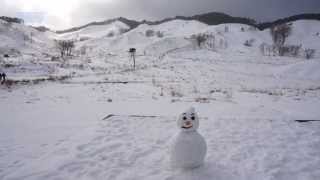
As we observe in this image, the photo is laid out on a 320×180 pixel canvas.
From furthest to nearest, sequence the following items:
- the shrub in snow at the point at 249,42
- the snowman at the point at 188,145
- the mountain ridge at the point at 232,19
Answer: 1. the mountain ridge at the point at 232,19
2. the shrub in snow at the point at 249,42
3. the snowman at the point at 188,145

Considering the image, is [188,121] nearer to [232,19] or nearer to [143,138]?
[143,138]

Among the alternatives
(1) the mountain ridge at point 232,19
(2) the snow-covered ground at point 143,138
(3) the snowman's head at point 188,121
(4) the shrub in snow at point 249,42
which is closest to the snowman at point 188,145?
(3) the snowman's head at point 188,121

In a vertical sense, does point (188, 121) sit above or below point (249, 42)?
below

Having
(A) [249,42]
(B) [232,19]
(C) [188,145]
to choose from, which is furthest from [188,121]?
(B) [232,19]

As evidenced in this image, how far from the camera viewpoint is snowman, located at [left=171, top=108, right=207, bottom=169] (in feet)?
16.6

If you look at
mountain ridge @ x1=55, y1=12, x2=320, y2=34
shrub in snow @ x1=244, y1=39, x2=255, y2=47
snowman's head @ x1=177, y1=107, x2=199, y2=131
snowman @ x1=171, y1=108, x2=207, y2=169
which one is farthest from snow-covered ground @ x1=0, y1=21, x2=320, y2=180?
mountain ridge @ x1=55, y1=12, x2=320, y2=34

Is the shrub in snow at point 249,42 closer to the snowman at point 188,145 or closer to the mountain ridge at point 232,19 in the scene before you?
the mountain ridge at point 232,19

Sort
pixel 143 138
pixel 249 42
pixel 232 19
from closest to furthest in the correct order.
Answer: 1. pixel 143 138
2. pixel 249 42
3. pixel 232 19

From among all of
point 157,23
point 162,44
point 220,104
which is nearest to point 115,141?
point 220,104

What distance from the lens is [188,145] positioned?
16.5 ft

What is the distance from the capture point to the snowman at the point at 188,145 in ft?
16.6

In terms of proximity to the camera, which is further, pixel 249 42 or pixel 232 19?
pixel 232 19

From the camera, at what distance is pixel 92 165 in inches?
211

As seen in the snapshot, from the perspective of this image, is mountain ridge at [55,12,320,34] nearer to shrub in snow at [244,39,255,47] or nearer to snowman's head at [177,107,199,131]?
shrub in snow at [244,39,255,47]
